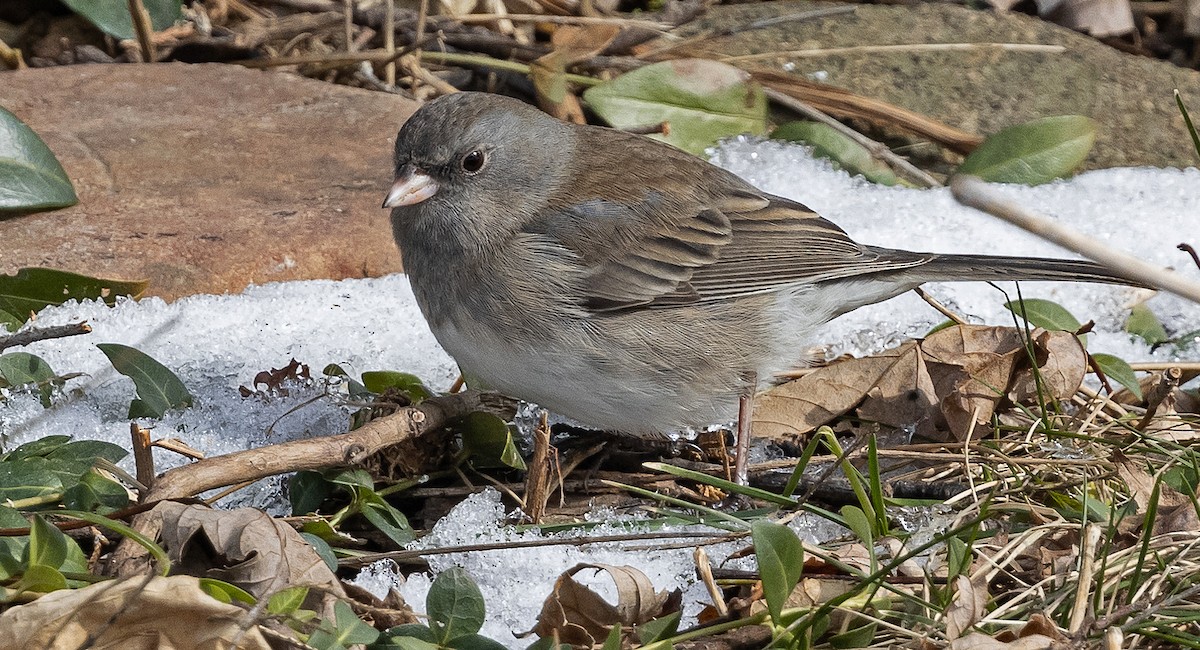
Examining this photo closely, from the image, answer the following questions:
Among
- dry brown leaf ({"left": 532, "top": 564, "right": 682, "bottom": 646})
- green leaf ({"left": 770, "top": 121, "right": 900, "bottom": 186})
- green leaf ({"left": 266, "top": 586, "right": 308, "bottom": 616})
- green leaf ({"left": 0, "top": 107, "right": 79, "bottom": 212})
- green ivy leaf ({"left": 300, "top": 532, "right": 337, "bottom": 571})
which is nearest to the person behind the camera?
green leaf ({"left": 266, "top": 586, "right": 308, "bottom": 616})

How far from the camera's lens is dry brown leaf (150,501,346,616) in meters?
2.15

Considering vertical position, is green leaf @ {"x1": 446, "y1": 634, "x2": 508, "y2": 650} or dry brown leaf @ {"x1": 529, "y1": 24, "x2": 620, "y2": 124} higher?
dry brown leaf @ {"x1": 529, "y1": 24, "x2": 620, "y2": 124}

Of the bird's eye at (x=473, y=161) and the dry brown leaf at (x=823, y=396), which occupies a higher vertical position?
the bird's eye at (x=473, y=161)

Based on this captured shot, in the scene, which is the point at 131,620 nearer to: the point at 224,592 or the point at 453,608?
the point at 224,592

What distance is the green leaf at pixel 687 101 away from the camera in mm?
4395

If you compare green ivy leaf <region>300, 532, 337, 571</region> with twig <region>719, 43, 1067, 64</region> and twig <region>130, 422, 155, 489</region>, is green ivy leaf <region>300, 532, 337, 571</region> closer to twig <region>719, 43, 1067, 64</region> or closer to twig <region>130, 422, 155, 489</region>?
twig <region>130, 422, 155, 489</region>

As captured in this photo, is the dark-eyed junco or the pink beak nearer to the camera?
the dark-eyed junco

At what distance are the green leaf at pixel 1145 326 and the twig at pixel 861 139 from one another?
0.96 meters

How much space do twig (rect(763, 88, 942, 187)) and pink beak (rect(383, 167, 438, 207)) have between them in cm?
195

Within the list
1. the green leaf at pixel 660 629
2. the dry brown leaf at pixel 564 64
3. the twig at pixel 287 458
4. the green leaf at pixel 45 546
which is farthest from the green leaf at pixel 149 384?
the dry brown leaf at pixel 564 64

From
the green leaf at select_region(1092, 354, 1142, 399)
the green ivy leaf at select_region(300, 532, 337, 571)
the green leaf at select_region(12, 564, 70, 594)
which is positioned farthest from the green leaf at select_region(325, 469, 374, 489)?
the green leaf at select_region(1092, 354, 1142, 399)

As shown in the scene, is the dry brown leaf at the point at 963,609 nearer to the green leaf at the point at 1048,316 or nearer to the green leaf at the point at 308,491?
the green leaf at the point at 308,491

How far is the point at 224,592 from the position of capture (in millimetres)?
1967

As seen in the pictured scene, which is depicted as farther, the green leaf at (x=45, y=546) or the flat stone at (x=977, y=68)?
the flat stone at (x=977, y=68)
